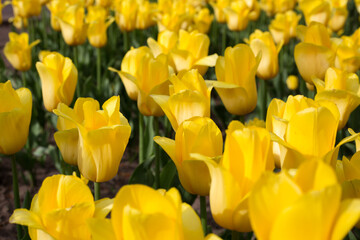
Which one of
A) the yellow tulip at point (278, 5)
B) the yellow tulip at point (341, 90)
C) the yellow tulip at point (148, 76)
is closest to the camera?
the yellow tulip at point (341, 90)

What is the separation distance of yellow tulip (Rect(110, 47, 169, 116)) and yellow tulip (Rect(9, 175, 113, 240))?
2.43 feet

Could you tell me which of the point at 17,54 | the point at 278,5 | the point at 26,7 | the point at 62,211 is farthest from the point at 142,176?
the point at 278,5

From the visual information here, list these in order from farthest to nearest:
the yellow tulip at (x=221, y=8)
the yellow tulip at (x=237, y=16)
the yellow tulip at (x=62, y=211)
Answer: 1. the yellow tulip at (x=221, y=8)
2. the yellow tulip at (x=237, y=16)
3. the yellow tulip at (x=62, y=211)

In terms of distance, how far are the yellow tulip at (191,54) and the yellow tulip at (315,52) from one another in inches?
13.1

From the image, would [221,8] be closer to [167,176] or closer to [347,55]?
[347,55]

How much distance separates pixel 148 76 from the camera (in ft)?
5.38

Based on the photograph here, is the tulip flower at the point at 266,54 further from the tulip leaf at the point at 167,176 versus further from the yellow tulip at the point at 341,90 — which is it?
the tulip leaf at the point at 167,176

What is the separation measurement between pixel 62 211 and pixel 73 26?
85.6 inches

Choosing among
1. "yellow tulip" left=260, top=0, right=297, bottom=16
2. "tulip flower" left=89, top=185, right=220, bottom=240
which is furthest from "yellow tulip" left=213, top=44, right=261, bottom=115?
"yellow tulip" left=260, top=0, right=297, bottom=16

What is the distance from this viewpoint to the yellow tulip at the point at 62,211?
842mm

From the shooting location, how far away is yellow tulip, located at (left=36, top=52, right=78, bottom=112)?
170cm

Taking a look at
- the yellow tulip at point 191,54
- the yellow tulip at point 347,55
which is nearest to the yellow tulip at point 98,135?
the yellow tulip at point 191,54

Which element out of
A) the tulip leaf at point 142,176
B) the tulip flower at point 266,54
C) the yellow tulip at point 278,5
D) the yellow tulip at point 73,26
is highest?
the tulip flower at point 266,54

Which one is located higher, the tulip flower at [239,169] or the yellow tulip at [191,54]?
the tulip flower at [239,169]
